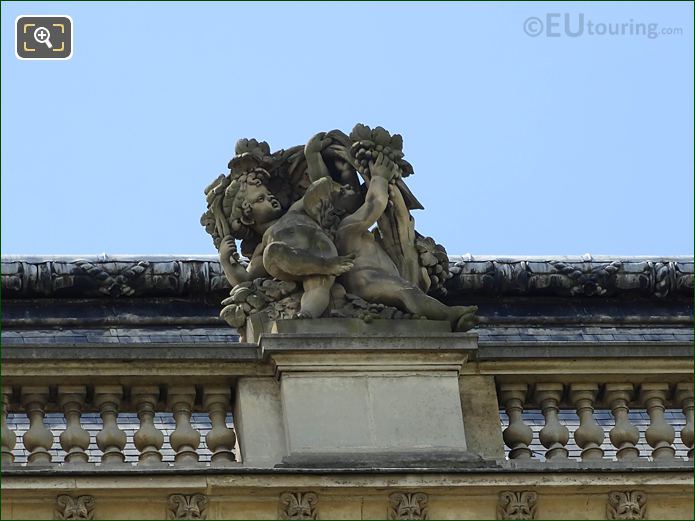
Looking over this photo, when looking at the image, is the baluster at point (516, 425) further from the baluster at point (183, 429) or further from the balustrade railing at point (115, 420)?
the baluster at point (183, 429)

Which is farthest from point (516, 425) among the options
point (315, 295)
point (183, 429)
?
point (183, 429)

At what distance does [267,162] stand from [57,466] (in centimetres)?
374

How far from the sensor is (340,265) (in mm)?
23922

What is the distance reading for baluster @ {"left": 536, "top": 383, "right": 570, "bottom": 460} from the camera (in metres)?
23.3

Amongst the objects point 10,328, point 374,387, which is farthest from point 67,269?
point 374,387

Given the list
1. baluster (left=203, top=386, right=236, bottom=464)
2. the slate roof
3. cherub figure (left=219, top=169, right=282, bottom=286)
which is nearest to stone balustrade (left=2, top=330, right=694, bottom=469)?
baluster (left=203, top=386, right=236, bottom=464)

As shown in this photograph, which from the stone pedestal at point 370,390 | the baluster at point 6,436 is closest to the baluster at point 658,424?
the stone pedestal at point 370,390

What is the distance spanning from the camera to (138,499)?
2216cm

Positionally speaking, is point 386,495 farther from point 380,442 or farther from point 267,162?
A: point 267,162

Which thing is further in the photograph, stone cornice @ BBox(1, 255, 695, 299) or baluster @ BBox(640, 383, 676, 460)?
stone cornice @ BBox(1, 255, 695, 299)

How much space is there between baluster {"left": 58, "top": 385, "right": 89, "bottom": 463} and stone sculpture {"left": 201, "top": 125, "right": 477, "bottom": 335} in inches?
63.9

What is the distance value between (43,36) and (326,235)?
407 cm

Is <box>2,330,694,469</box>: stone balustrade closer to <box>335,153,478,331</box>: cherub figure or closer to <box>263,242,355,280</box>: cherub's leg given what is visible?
<box>335,153,478,331</box>: cherub figure

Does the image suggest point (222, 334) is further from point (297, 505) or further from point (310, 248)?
point (297, 505)
